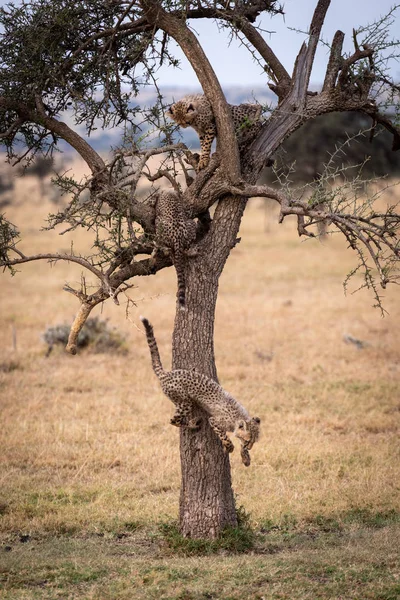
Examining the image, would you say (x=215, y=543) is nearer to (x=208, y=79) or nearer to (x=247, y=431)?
(x=247, y=431)

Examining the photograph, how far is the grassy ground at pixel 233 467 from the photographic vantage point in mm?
6734

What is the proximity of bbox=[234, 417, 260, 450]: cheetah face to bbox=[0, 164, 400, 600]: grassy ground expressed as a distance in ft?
3.86

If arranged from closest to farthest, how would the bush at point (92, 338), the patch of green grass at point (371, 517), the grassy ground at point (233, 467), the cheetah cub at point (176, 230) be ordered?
the grassy ground at point (233, 467) < the cheetah cub at point (176, 230) < the patch of green grass at point (371, 517) < the bush at point (92, 338)

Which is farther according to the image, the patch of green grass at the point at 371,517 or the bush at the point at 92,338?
the bush at the point at 92,338

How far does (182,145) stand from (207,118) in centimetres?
56

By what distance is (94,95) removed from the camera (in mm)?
9570

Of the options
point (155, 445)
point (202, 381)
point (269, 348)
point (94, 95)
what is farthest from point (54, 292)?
point (202, 381)

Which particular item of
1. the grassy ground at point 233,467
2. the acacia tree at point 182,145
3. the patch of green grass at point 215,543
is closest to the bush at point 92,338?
the grassy ground at point 233,467

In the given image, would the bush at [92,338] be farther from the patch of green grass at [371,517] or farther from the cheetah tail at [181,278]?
the cheetah tail at [181,278]

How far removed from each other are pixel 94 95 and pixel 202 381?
4336mm

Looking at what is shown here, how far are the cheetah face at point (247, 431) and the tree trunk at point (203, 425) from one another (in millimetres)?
365

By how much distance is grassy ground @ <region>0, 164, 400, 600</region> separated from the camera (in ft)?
22.1

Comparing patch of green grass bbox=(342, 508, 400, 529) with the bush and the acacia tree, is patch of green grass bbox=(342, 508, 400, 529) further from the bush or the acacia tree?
the bush

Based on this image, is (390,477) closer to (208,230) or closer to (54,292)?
(208,230)
